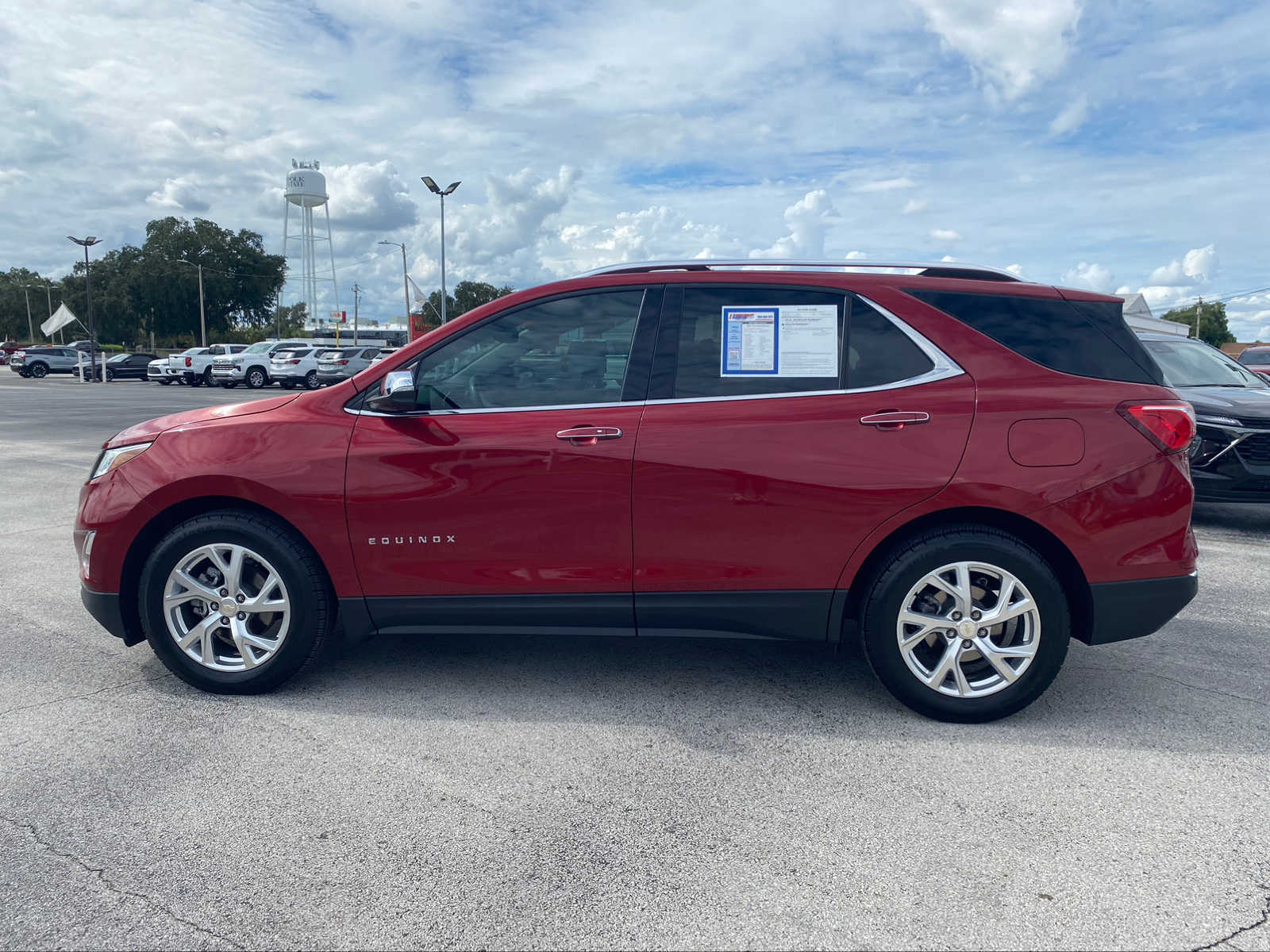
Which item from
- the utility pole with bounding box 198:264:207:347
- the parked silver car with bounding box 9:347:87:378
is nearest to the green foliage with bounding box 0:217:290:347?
the utility pole with bounding box 198:264:207:347

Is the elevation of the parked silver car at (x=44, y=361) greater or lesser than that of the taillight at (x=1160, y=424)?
greater

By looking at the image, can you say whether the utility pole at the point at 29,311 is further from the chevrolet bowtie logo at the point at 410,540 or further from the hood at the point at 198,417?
the chevrolet bowtie logo at the point at 410,540

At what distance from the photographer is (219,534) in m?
3.92

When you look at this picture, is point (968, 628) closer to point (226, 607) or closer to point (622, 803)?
point (622, 803)

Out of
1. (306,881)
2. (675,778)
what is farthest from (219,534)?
(675,778)

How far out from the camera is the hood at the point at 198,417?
4062 mm

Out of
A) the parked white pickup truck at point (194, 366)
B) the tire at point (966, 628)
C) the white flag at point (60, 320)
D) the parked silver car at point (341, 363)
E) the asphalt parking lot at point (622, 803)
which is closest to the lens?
the asphalt parking lot at point (622, 803)

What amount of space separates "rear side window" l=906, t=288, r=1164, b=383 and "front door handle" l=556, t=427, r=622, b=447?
1310 millimetres

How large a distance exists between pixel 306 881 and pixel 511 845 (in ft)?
1.90

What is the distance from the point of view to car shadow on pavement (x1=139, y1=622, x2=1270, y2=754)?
371cm

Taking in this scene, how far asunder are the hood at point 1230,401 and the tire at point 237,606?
6793 millimetres

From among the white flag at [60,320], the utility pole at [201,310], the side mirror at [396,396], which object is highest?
the utility pole at [201,310]

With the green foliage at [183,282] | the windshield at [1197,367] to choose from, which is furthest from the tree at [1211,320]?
the windshield at [1197,367]

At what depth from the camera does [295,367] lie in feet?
119
